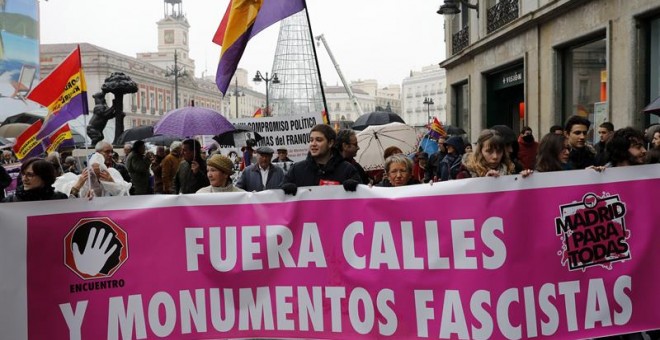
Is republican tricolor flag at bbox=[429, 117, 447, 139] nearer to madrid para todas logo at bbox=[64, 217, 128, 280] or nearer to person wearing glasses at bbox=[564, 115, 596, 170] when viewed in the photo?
person wearing glasses at bbox=[564, 115, 596, 170]

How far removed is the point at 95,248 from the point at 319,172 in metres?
1.73

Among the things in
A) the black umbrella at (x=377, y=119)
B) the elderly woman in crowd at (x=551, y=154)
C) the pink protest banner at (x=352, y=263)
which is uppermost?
the black umbrella at (x=377, y=119)

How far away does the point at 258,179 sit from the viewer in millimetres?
9320

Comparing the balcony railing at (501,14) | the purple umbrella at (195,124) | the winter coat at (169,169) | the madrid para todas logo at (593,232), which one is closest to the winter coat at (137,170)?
the purple umbrella at (195,124)

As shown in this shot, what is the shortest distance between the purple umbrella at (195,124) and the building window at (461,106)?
13.3 metres

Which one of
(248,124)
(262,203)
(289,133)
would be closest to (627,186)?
(262,203)

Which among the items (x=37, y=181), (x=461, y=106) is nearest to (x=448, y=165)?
(x=37, y=181)

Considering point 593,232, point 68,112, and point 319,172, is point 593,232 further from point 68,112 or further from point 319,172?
point 68,112

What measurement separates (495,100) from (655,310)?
1624 centimetres

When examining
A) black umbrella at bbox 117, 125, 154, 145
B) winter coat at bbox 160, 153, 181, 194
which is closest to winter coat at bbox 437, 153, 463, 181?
winter coat at bbox 160, 153, 181, 194

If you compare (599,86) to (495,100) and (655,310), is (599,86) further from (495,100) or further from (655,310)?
(655,310)

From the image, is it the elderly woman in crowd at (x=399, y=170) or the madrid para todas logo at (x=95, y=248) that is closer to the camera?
the madrid para todas logo at (x=95, y=248)

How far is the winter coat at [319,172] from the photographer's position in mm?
5465

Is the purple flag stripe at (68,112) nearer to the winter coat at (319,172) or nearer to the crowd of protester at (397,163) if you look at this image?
the crowd of protester at (397,163)
